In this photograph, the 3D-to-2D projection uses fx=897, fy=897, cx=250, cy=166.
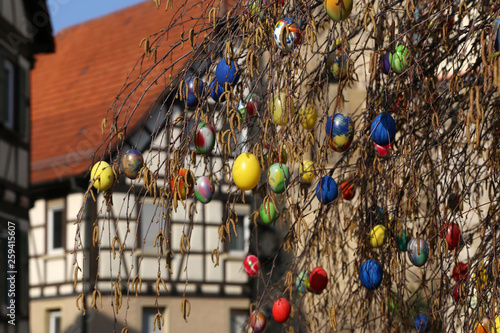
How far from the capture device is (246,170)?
2896mm

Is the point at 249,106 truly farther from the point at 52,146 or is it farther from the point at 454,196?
the point at 52,146

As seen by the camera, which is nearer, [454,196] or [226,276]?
[454,196]

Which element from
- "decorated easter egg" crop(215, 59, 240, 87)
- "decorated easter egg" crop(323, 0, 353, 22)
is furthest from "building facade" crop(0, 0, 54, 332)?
"decorated easter egg" crop(323, 0, 353, 22)

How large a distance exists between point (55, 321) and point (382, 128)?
1069cm

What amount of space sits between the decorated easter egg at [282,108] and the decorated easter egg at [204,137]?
0.22 meters

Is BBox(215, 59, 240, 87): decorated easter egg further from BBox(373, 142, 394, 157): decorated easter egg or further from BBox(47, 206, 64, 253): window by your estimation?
BBox(47, 206, 64, 253): window

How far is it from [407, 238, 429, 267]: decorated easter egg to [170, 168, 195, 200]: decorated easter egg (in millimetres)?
916

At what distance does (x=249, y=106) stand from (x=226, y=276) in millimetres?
9849

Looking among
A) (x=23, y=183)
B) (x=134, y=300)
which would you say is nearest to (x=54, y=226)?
(x=134, y=300)

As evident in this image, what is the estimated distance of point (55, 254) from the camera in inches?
507

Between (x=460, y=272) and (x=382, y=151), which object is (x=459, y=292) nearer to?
(x=460, y=272)

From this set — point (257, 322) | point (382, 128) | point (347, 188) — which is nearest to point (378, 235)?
point (347, 188)

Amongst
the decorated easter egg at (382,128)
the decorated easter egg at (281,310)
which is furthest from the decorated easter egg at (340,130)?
the decorated easter egg at (281,310)

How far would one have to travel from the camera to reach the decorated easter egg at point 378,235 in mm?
3318
